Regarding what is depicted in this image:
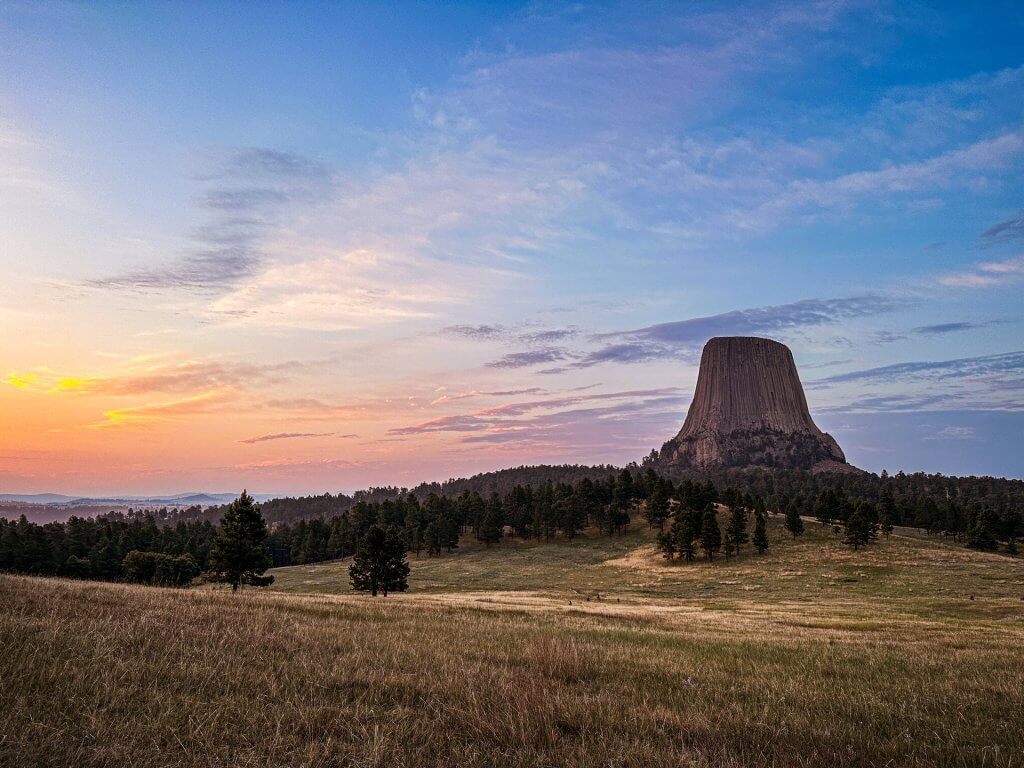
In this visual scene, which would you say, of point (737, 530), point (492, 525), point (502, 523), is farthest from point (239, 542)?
point (502, 523)

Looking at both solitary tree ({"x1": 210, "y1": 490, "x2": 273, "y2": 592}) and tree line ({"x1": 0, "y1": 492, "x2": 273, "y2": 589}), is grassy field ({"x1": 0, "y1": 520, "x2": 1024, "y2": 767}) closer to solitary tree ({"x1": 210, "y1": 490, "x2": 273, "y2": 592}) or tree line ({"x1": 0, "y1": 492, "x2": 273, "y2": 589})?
tree line ({"x1": 0, "y1": 492, "x2": 273, "y2": 589})

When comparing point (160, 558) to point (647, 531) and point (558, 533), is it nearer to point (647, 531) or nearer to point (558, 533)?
point (558, 533)

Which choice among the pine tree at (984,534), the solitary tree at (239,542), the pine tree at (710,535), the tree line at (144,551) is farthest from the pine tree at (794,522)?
the solitary tree at (239,542)

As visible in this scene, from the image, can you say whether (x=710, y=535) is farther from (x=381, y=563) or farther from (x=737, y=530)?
(x=381, y=563)

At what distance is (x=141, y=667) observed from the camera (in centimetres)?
688

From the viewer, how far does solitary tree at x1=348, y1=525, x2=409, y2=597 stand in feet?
215

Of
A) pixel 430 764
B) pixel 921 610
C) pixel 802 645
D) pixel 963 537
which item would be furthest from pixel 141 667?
pixel 963 537

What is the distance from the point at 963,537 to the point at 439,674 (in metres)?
135

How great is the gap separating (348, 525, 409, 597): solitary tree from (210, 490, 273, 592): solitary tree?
15.3 m

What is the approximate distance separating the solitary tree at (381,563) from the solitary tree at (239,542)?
1533 cm

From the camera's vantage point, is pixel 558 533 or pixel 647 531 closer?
pixel 647 531

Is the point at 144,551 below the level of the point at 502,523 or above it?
above

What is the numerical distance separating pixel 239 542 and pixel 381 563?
770 inches

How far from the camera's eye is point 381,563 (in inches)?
2589
